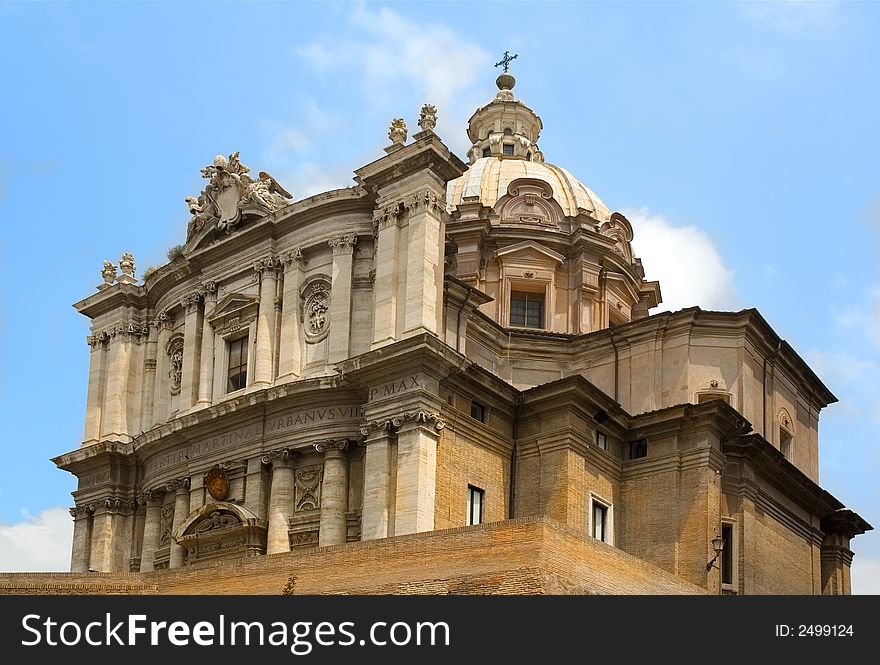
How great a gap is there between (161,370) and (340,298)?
30.4 ft

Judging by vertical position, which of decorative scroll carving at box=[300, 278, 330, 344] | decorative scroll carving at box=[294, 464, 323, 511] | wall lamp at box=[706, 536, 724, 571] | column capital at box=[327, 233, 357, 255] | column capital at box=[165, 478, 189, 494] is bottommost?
wall lamp at box=[706, 536, 724, 571]

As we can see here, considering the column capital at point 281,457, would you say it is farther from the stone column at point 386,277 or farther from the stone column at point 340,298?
the stone column at point 386,277

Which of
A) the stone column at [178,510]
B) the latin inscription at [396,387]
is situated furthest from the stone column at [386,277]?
the stone column at [178,510]

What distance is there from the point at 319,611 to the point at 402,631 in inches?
53.9

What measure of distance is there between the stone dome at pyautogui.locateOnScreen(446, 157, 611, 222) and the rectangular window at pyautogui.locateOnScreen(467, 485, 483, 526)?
60.6ft

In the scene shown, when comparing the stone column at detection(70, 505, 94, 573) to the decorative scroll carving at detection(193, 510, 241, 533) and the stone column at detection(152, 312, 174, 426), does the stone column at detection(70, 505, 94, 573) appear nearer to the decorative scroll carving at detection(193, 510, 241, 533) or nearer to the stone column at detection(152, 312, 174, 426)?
the stone column at detection(152, 312, 174, 426)

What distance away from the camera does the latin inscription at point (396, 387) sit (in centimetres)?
4034

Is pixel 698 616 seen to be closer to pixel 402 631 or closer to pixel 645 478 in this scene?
pixel 402 631

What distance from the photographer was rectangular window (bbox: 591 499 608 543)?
42656 millimetres

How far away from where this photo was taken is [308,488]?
42.9m

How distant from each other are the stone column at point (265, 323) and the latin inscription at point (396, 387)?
16.4ft

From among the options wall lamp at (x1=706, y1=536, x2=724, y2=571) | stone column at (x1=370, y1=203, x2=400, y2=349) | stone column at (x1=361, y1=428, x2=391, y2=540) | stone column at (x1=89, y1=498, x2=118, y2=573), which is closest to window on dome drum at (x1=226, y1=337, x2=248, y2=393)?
stone column at (x1=370, y1=203, x2=400, y2=349)

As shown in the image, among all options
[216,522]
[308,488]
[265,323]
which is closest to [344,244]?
[265,323]

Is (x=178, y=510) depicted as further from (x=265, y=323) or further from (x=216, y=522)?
(x=265, y=323)
